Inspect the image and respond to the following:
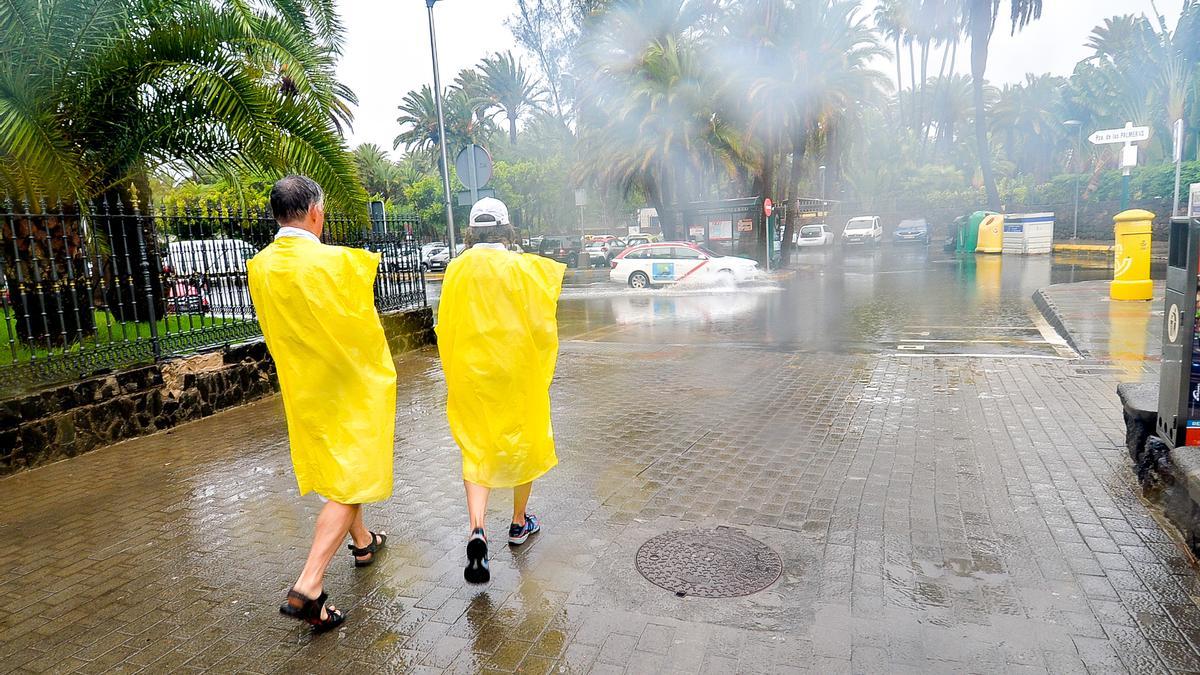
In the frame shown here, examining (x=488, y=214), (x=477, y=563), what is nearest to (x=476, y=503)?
(x=477, y=563)

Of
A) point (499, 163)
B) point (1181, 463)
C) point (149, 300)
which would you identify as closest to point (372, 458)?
point (1181, 463)

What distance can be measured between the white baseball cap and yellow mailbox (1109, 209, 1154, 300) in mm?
12268

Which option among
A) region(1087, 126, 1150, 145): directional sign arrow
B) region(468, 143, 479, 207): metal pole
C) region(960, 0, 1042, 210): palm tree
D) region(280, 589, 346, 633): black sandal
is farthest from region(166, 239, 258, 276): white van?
region(960, 0, 1042, 210): palm tree

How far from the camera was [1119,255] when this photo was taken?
1233 centimetres

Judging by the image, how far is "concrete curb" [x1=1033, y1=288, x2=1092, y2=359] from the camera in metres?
8.63

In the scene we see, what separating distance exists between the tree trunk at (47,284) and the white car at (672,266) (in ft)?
49.1

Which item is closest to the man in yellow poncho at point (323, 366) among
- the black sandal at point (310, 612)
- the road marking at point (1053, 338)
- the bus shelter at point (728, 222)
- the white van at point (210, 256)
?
the black sandal at point (310, 612)

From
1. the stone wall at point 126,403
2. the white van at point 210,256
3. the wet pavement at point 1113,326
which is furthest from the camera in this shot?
the wet pavement at point 1113,326

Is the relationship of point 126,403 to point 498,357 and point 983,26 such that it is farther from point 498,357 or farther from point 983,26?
point 983,26

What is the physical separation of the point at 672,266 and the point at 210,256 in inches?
560

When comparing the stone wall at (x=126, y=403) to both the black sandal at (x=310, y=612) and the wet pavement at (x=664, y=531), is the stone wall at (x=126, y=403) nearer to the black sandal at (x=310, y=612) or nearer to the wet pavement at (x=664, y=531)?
the wet pavement at (x=664, y=531)

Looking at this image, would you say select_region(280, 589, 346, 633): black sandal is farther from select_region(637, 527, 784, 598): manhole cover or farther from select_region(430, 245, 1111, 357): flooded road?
select_region(430, 245, 1111, 357): flooded road

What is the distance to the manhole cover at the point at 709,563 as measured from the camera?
3.22m

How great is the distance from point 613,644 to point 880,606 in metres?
1.14
